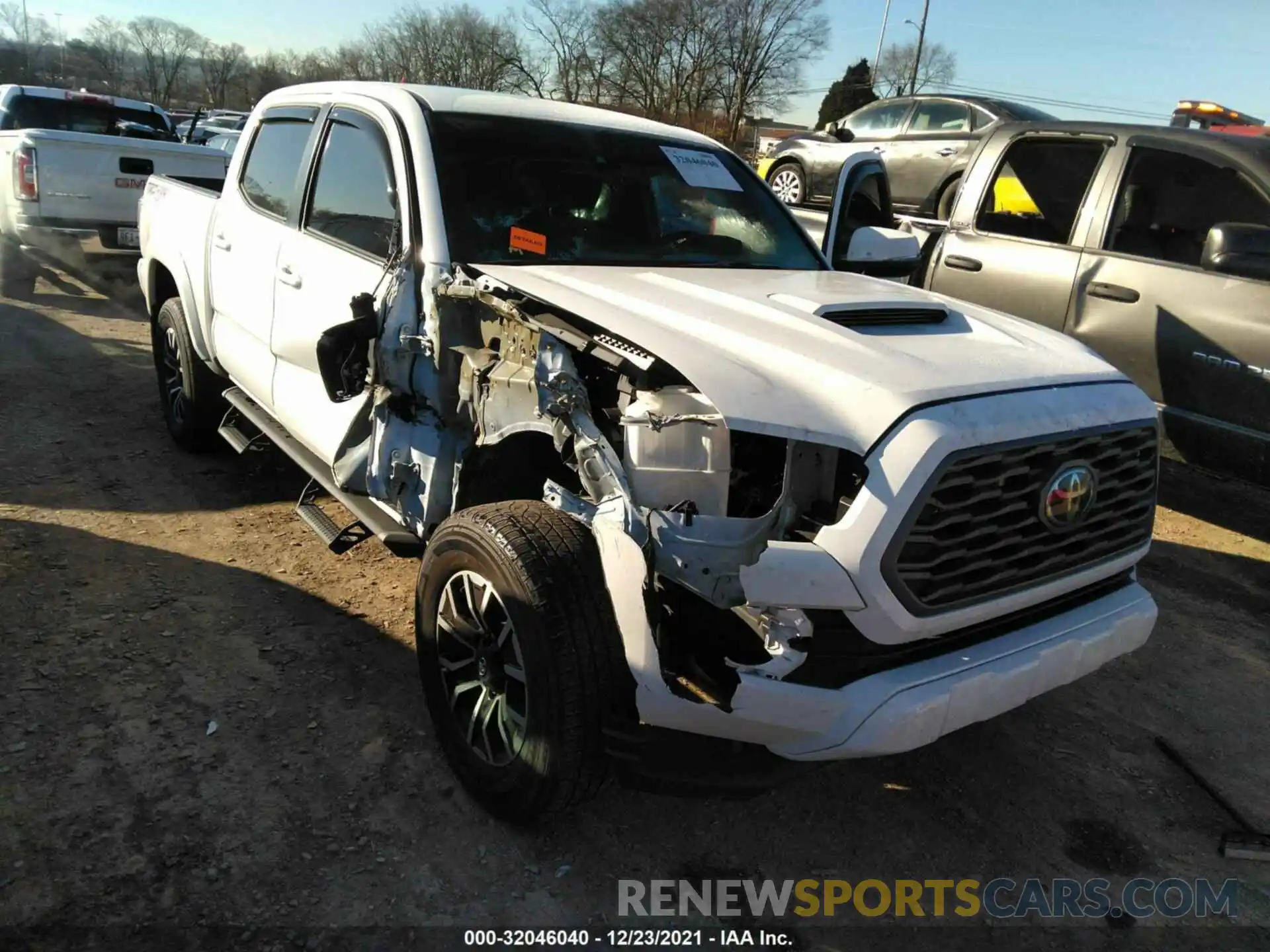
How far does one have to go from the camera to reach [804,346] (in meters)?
2.48

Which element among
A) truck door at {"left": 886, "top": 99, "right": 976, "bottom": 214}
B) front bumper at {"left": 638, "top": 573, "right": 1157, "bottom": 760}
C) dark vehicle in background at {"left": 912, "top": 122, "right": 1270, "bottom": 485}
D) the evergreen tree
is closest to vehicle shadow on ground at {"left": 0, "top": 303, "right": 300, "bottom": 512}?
front bumper at {"left": 638, "top": 573, "right": 1157, "bottom": 760}

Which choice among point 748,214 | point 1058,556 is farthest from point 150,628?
point 1058,556

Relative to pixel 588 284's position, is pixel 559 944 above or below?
below

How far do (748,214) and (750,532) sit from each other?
216 centimetres

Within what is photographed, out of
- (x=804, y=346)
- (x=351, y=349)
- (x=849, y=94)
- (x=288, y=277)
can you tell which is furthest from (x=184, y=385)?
(x=849, y=94)

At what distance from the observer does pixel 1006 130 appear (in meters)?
6.03

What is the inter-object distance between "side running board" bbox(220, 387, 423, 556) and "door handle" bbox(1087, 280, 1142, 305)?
398 centimetres

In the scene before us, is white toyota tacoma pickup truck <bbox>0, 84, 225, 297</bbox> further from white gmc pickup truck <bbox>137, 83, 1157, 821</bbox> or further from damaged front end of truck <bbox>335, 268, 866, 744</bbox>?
damaged front end of truck <bbox>335, 268, 866, 744</bbox>

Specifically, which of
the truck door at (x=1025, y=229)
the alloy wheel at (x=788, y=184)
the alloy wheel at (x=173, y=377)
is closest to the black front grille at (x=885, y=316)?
the truck door at (x=1025, y=229)

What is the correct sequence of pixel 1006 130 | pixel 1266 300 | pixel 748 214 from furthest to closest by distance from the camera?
pixel 1006 130 → pixel 1266 300 → pixel 748 214

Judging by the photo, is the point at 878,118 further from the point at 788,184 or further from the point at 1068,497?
the point at 1068,497

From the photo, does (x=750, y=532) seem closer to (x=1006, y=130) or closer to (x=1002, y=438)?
(x=1002, y=438)

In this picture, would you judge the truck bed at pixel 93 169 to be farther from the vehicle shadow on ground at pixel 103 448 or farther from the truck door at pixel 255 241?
the truck door at pixel 255 241

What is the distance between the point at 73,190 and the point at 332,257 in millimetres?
6971
